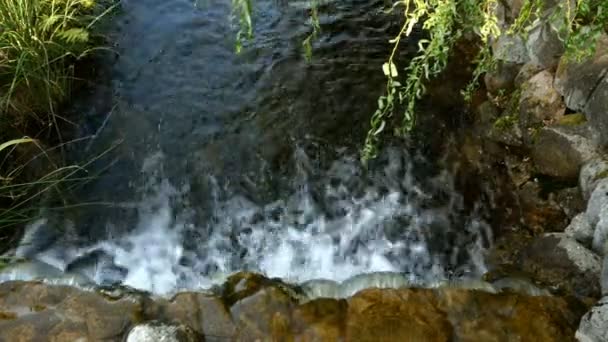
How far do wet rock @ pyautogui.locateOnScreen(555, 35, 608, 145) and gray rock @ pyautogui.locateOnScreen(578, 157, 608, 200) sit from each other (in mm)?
148

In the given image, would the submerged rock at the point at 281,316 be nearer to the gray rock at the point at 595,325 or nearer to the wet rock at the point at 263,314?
the wet rock at the point at 263,314

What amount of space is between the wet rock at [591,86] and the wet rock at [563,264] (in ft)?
2.48

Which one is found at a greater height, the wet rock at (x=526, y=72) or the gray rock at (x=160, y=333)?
the wet rock at (x=526, y=72)

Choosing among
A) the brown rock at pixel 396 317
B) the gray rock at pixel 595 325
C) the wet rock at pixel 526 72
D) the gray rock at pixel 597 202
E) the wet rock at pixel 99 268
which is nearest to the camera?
the gray rock at pixel 595 325

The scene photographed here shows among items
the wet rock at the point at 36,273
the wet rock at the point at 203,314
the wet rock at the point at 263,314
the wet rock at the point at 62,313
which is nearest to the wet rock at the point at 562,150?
the wet rock at the point at 263,314

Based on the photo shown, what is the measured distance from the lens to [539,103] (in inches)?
154

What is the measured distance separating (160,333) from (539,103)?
2961 mm

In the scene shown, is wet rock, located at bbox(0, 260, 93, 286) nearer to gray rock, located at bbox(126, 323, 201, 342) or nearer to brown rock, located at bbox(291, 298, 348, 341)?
gray rock, located at bbox(126, 323, 201, 342)

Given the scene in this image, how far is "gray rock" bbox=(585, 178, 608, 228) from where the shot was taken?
3045mm

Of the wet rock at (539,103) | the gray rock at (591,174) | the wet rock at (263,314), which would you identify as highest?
the wet rock at (539,103)

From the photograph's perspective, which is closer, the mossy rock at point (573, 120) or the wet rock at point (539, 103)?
the mossy rock at point (573, 120)

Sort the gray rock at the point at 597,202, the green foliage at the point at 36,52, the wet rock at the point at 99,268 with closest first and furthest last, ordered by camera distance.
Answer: the gray rock at the point at 597,202 < the wet rock at the point at 99,268 < the green foliage at the point at 36,52

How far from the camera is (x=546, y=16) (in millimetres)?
3912

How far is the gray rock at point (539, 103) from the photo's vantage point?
3.86 m
